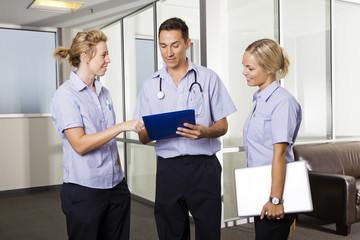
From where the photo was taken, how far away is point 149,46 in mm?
4723

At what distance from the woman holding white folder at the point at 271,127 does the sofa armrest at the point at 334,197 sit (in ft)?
7.13

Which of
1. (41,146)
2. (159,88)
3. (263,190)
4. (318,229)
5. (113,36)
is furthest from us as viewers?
(41,146)

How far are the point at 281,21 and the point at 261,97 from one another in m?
2.90

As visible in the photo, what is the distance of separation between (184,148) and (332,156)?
114 inches

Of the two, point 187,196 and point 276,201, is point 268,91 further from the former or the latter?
point 187,196

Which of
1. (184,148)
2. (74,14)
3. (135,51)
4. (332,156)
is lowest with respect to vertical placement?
(332,156)

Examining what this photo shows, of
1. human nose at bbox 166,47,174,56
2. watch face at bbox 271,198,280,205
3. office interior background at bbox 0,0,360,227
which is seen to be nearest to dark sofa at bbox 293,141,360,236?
office interior background at bbox 0,0,360,227

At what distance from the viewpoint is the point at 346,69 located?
4855 mm

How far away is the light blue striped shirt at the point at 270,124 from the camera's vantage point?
5.09ft

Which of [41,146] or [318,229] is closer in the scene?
[318,229]

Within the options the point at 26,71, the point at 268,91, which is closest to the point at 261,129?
the point at 268,91

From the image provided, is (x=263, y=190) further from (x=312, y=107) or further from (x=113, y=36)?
(x=113, y=36)

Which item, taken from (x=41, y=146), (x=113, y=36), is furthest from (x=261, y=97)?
(x=41, y=146)

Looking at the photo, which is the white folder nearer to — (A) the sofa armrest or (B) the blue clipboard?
(B) the blue clipboard
